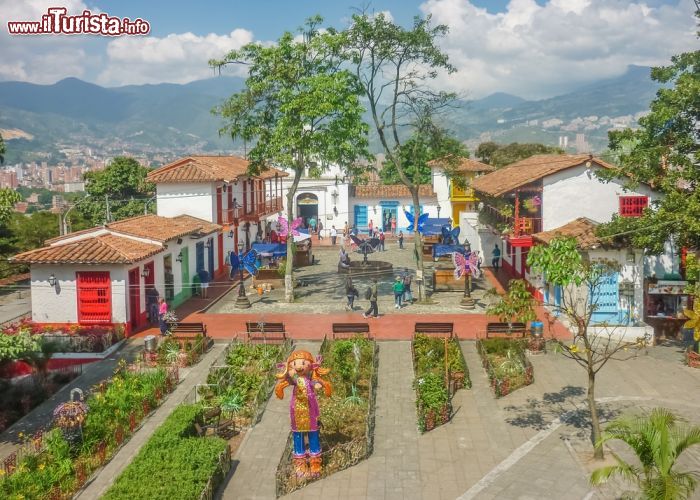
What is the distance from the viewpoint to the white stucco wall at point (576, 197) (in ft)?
84.8

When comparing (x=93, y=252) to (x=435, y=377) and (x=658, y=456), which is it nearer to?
(x=435, y=377)

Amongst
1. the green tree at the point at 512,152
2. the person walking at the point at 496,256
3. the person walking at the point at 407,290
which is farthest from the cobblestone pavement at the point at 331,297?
the green tree at the point at 512,152

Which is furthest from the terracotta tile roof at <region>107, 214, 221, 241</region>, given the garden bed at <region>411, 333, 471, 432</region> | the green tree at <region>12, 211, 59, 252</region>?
the garden bed at <region>411, 333, 471, 432</region>

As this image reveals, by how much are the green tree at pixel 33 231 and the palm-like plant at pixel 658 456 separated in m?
33.1

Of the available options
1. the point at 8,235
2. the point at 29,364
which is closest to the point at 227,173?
the point at 8,235

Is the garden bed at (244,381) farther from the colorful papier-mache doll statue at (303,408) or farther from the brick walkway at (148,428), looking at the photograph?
the colorful papier-mache doll statue at (303,408)

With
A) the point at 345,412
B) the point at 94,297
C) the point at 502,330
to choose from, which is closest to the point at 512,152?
the point at 502,330

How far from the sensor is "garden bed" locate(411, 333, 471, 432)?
1507cm

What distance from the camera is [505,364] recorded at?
737 inches

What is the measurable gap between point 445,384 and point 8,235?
88.2 ft

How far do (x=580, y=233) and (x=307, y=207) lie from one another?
35.0 meters

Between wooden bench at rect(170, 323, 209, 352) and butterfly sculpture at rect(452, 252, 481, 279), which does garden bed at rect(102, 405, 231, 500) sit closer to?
wooden bench at rect(170, 323, 209, 352)

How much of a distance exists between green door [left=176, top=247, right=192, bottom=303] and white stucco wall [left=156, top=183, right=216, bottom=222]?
4012 millimetres

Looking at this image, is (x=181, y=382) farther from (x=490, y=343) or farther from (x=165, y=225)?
(x=165, y=225)
